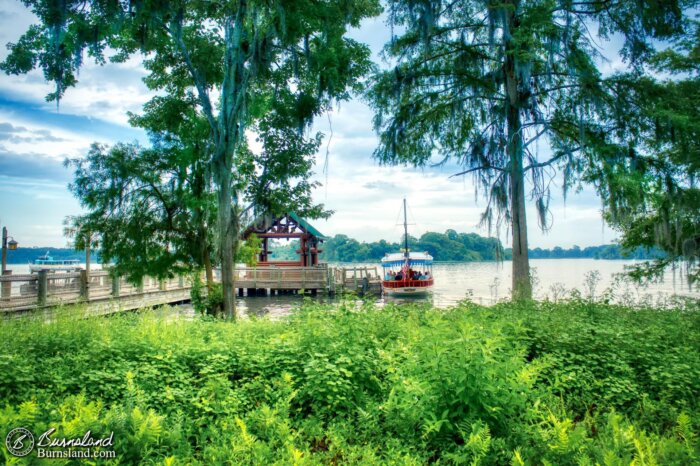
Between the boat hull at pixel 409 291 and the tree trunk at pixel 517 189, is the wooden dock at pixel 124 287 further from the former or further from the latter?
the tree trunk at pixel 517 189

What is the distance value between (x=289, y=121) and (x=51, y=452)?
13436mm

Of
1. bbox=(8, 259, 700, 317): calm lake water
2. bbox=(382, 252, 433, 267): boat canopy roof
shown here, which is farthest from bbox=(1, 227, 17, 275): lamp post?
bbox=(382, 252, 433, 267): boat canopy roof

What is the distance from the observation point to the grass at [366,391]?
332 cm

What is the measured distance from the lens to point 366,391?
16.0 ft

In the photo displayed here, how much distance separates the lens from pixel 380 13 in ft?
50.7

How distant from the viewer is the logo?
117 inches

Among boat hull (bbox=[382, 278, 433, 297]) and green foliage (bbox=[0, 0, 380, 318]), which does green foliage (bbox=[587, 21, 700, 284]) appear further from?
boat hull (bbox=[382, 278, 433, 297])

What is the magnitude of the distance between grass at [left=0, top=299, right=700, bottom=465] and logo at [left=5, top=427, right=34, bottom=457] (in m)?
0.12

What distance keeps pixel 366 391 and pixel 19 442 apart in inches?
124

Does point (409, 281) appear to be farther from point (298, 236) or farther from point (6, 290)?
point (6, 290)

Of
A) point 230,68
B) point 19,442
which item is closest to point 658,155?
point 230,68

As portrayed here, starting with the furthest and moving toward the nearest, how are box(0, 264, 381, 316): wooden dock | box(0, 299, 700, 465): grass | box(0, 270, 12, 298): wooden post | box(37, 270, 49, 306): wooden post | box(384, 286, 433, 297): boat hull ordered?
box(384, 286, 433, 297): boat hull < box(37, 270, 49, 306): wooden post < box(0, 264, 381, 316): wooden dock < box(0, 270, 12, 298): wooden post < box(0, 299, 700, 465): grass

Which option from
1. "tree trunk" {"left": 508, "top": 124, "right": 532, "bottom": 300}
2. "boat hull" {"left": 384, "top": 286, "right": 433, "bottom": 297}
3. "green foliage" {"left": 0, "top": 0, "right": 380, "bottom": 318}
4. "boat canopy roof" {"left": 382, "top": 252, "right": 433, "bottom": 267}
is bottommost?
"boat hull" {"left": 384, "top": 286, "right": 433, "bottom": 297}

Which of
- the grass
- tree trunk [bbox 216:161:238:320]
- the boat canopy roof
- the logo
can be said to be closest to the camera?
the logo
